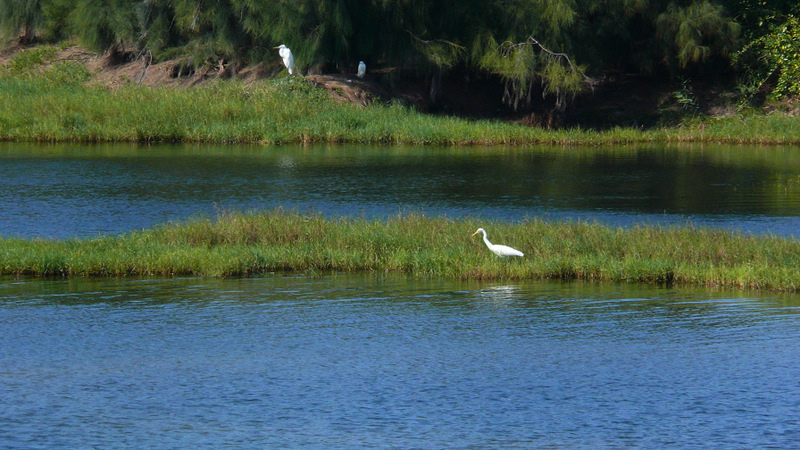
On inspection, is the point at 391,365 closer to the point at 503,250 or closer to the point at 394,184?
the point at 503,250

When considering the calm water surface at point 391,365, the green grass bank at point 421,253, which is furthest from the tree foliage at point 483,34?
the calm water surface at point 391,365

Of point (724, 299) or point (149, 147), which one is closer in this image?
point (724, 299)

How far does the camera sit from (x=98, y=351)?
1382 centimetres

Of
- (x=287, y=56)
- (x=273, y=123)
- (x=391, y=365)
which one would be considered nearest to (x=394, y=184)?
(x=273, y=123)

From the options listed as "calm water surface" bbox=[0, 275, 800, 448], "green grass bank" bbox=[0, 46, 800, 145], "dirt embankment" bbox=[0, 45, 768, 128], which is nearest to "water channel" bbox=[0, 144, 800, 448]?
"calm water surface" bbox=[0, 275, 800, 448]

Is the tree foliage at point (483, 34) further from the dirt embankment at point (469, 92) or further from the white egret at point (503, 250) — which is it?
the white egret at point (503, 250)

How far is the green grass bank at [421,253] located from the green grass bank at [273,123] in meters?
21.0

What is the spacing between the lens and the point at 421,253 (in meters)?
18.5

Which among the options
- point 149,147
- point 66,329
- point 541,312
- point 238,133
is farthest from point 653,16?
point 66,329

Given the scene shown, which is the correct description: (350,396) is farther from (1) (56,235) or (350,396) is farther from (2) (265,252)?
(1) (56,235)

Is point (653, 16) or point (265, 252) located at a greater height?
point (653, 16)

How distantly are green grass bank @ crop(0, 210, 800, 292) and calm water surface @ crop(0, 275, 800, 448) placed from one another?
460mm

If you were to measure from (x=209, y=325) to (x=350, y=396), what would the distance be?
11.2ft

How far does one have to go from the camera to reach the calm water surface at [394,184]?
24047mm
